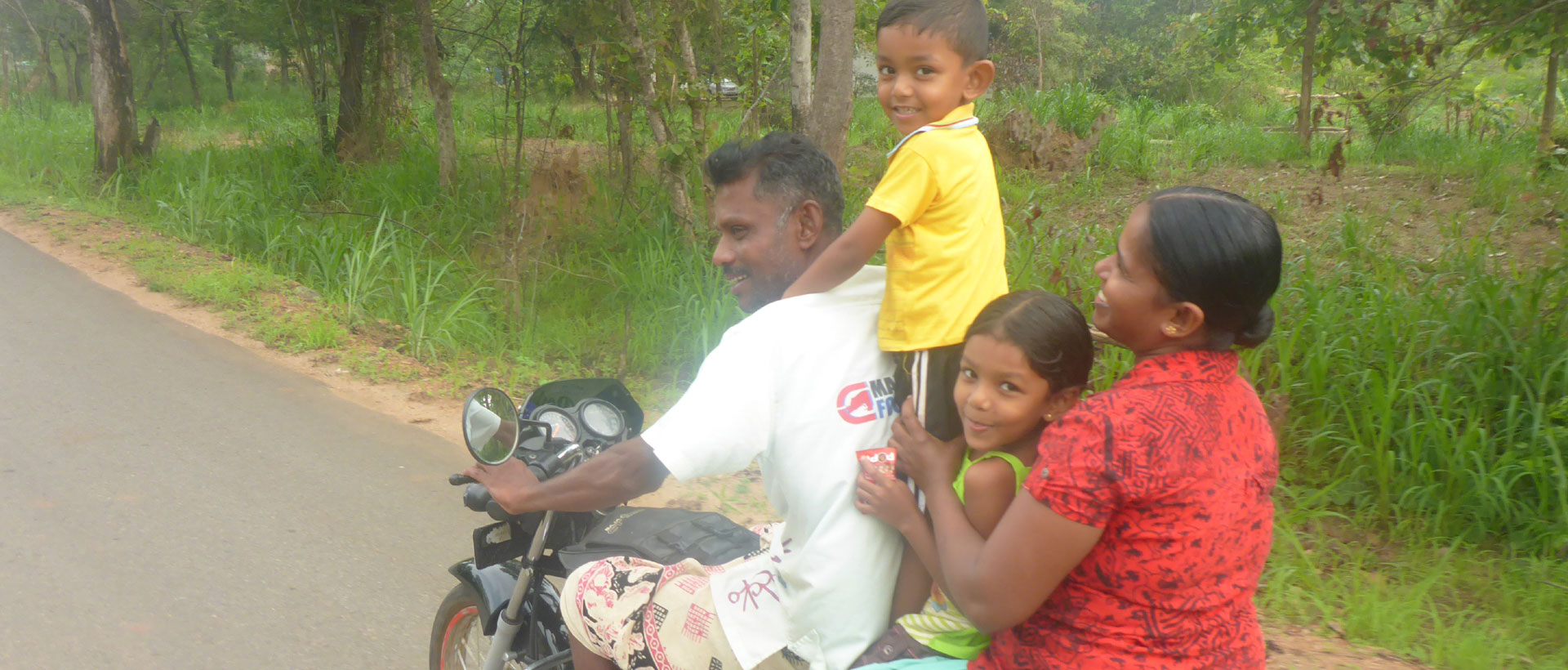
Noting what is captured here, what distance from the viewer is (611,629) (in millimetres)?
1950

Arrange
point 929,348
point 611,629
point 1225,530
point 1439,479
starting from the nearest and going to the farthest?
1. point 1225,530
2. point 929,348
3. point 611,629
4. point 1439,479

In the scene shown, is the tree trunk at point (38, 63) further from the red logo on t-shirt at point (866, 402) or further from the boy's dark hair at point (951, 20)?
the red logo on t-shirt at point (866, 402)

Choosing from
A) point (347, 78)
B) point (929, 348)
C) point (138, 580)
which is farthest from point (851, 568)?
point (347, 78)

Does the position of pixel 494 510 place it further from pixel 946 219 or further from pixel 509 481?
pixel 946 219

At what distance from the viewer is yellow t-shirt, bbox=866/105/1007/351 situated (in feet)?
6.70

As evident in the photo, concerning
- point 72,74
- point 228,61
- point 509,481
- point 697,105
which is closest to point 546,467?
point 509,481

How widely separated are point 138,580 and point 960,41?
10.7 feet

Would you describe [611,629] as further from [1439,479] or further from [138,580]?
[1439,479]

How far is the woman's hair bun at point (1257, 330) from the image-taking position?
4.75 ft

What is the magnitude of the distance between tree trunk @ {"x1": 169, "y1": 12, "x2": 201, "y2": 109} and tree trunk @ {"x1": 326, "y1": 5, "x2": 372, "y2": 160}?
11.4 meters

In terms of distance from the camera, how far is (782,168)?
2.00m

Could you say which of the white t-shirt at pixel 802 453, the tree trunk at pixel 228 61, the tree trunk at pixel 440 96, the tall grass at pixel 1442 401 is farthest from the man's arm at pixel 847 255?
the tree trunk at pixel 228 61

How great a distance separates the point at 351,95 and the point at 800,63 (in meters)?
7.14

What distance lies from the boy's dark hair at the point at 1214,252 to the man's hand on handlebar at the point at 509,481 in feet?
3.69
